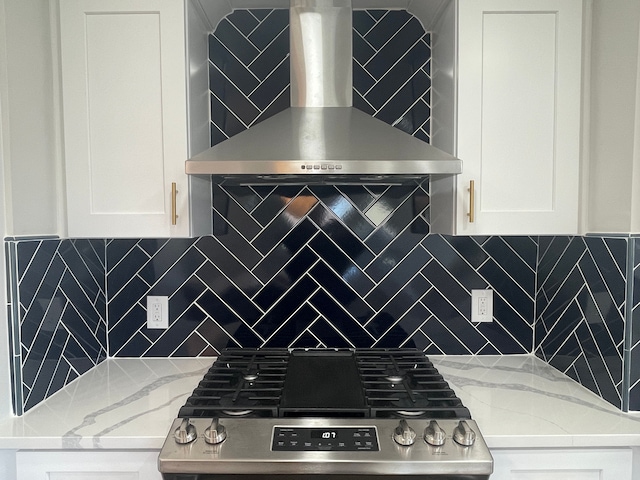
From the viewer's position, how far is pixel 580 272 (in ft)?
5.35

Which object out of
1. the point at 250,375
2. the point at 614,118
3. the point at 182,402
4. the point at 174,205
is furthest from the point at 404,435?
the point at 614,118

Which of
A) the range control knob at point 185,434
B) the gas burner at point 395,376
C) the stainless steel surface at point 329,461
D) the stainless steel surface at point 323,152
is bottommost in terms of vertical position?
the stainless steel surface at point 329,461

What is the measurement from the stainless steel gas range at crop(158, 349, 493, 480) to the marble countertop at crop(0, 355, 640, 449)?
0.35 ft

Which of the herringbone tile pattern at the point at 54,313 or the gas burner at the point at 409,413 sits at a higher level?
the herringbone tile pattern at the point at 54,313

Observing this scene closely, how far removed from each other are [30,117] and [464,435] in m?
1.54

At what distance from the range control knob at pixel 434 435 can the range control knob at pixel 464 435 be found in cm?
3

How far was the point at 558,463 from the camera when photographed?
128cm

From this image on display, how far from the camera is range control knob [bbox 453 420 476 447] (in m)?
1.17

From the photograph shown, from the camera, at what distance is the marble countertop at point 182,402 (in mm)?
1250

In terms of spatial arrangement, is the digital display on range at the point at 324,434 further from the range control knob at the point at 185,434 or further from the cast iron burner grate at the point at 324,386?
the range control knob at the point at 185,434

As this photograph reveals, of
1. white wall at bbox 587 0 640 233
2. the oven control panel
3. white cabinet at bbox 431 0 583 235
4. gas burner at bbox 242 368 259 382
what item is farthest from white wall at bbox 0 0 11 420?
white wall at bbox 587 0 640 233

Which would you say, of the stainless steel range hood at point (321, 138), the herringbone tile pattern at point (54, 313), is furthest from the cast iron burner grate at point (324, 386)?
the stainless steel range hood at point (321, 138)

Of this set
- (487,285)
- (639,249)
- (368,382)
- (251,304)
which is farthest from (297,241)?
(639,249)

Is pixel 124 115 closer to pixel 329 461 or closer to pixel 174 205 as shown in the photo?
pixel 174 205
